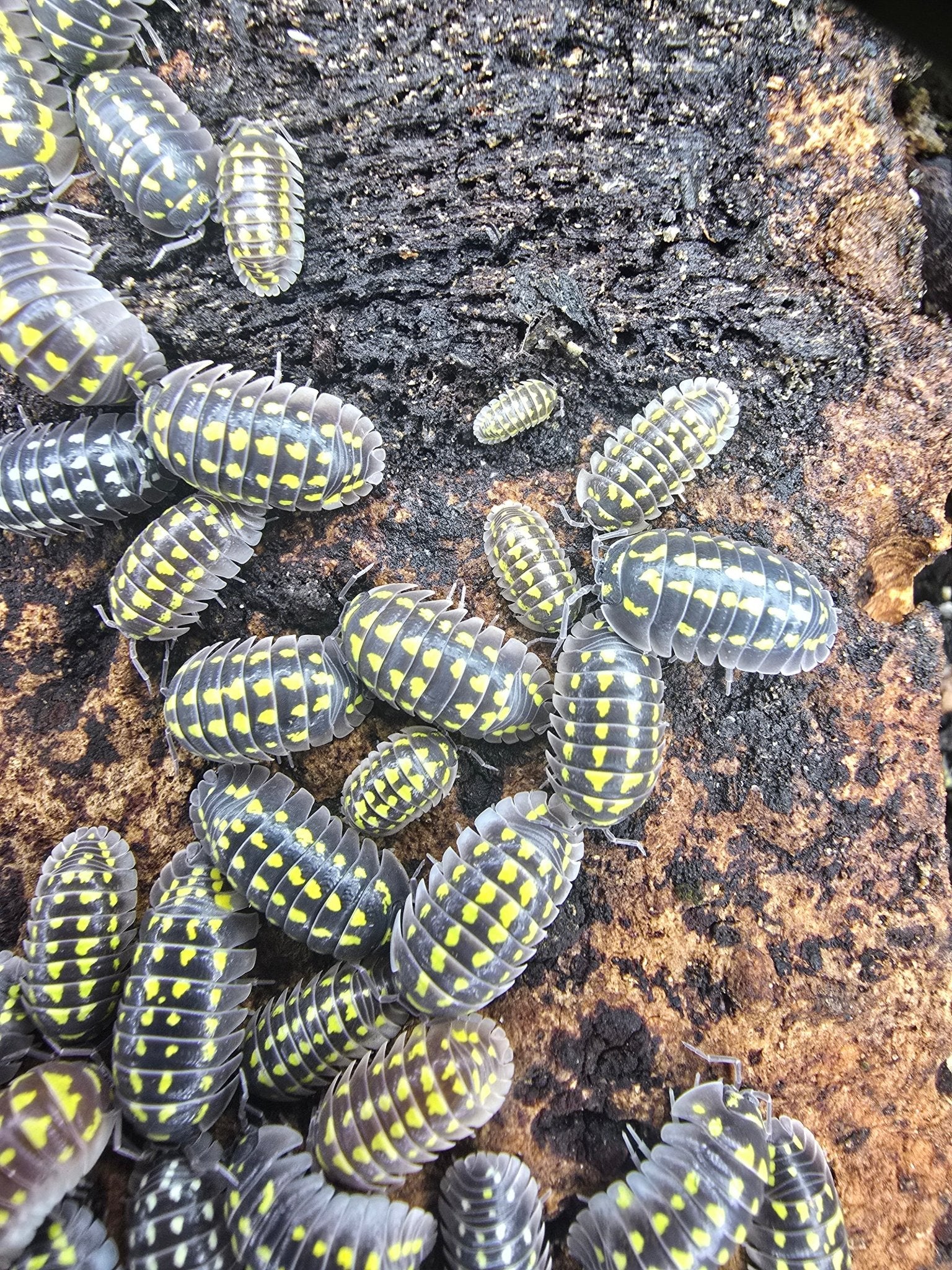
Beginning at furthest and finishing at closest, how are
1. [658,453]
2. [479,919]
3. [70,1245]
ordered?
[658,453] < [479,919] < [70,1245]

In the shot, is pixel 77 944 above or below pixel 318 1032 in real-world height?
below

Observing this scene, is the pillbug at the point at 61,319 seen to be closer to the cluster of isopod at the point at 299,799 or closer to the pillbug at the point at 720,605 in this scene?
the cluster of isopod at the point at 299,799

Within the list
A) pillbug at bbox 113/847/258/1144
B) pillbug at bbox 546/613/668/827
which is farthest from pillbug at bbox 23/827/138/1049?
pillbug at bbox 546/613/668/827

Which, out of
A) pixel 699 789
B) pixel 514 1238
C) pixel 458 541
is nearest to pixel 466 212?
pixel 458 541

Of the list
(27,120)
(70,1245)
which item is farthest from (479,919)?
(27,120)

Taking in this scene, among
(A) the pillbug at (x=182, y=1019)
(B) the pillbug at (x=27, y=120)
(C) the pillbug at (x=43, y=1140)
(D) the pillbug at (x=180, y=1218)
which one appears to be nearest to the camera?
(C) the pillbug at (x=43, y=1140)

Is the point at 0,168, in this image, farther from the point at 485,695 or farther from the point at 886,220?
the point at 886,220

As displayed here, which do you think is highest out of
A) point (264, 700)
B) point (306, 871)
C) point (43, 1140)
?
point (264, 700)

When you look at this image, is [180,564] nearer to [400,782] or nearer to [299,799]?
[299,799]

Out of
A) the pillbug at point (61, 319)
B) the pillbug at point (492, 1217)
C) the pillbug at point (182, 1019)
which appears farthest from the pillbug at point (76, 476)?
the pillbug at point (492, 1217)
